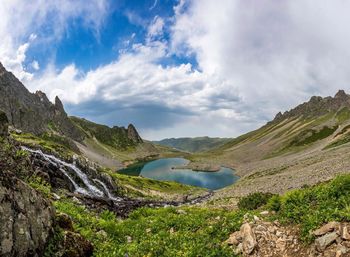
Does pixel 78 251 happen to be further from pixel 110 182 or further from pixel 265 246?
pixel 110 182

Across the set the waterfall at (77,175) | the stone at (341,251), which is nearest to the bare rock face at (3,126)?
the waterfall at (77,175)

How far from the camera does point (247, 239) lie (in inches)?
604

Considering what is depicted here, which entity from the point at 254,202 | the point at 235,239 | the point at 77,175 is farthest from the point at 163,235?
the point at 77,175

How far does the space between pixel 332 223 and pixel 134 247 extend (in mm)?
8260

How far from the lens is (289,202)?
61.6ft

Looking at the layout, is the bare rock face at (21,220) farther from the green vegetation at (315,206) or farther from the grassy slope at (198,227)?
the green vegetation at (315,206)

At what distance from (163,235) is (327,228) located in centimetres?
762

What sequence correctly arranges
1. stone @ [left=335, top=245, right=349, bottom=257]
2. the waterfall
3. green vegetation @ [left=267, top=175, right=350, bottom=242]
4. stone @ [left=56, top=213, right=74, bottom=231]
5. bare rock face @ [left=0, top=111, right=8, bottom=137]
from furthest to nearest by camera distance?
the waterfall < bare rock face @ [left=0, top=111, right=8, bottom=137] < stone @ [left=56, top=213, right=74, bottom=231] < green vegetation @ [left=267, top=175, right=350, bottom=242] < stone @ [left=335, top=245, right=349, bottom=257]

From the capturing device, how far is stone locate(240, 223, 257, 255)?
1488cm

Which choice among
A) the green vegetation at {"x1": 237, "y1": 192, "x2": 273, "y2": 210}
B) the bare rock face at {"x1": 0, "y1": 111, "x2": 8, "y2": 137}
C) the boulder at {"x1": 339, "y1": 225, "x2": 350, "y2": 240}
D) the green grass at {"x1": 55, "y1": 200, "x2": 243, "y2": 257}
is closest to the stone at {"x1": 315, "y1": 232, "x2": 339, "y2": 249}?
the boulder at {"x1": 339, "y1": 225, "x2": 350, "y2": 240}

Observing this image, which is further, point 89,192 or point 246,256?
point 89,192

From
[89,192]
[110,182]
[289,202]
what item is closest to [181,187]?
[110,182]

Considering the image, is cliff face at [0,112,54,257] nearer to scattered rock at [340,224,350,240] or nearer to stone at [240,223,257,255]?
stone at [240,223,257,255]

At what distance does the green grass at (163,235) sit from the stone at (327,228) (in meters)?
3.49
